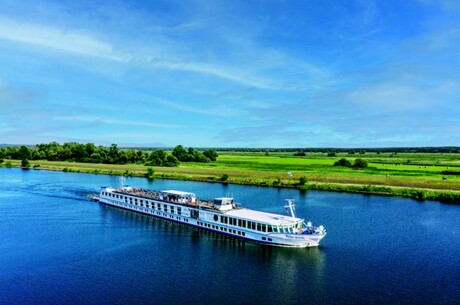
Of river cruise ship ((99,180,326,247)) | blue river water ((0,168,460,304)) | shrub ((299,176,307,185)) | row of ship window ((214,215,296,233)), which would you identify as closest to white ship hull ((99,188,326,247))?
river cruise ship ((99,180,326,247))

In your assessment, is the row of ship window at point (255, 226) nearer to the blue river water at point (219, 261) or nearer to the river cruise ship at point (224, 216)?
the river cruise ship at point (224, 216)

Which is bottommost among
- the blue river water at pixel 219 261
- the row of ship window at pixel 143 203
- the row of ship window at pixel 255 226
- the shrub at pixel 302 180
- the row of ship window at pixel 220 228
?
the blue river water at pixel 219 261

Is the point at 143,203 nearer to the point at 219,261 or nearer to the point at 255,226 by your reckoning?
the point at 255,226

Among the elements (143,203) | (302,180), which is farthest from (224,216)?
(302,180)

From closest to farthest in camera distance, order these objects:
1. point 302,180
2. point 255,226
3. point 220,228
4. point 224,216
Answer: point 255,226, point 224,216, point 220,228, point 302,180

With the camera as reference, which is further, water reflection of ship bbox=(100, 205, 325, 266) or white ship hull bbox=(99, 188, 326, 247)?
white ship hull bbox=(99, 188, 326, 247)

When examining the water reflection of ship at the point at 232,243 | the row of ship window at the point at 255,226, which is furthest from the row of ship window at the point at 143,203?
the row of ship window at the point at 255,226

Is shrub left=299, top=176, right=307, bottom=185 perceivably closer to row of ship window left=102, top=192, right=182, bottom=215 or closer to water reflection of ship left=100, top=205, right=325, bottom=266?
row of ship window left=102, top=192, right=182, bottom=215
